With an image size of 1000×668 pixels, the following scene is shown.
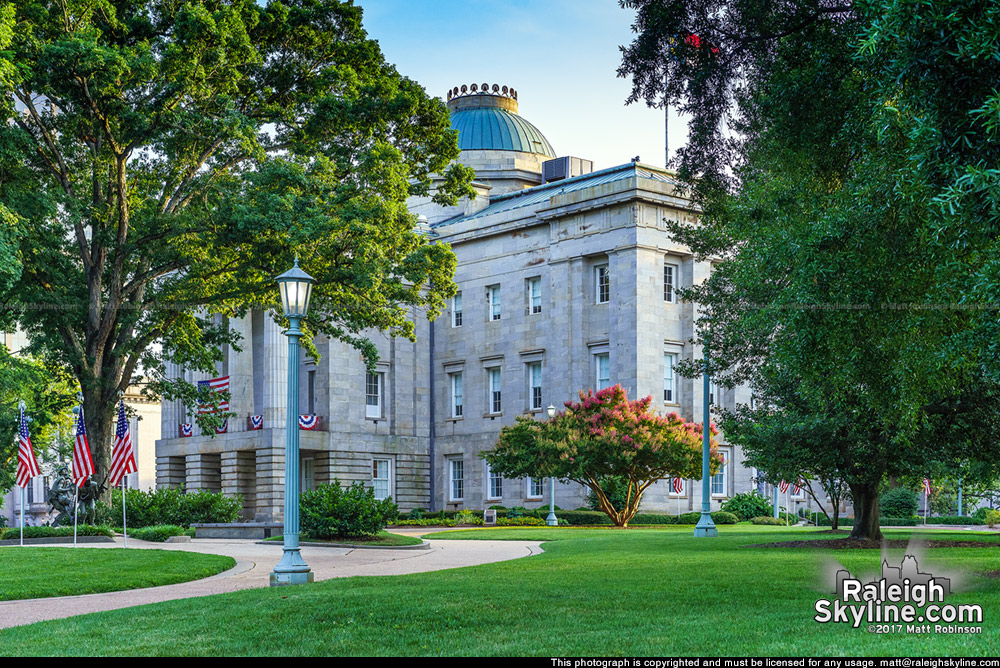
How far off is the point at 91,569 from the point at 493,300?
4258 cm

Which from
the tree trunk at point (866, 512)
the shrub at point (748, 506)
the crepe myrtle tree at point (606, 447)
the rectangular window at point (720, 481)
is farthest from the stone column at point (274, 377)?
the tree trunk at point (866, 512)

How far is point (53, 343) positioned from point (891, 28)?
29639mm

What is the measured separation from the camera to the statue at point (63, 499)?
119 ft

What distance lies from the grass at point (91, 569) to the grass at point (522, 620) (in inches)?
153

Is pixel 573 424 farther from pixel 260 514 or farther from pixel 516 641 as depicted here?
pixel 516 641

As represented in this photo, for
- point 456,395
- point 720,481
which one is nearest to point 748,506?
point 720,481

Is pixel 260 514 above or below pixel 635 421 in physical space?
below

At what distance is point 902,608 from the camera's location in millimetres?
12203

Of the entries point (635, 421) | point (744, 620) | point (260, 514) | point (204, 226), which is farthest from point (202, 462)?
point (744, 620)

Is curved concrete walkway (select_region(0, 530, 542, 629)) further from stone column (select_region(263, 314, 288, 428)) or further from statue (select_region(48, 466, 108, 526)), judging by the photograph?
stone column (select_region(263, 314, 288, 428))

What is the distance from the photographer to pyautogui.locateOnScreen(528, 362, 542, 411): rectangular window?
197ft

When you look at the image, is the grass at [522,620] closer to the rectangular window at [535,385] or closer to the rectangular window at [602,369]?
the rectangular window at [602,369]

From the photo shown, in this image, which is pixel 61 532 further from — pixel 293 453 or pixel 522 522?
pixel 522 522

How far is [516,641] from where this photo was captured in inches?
436
